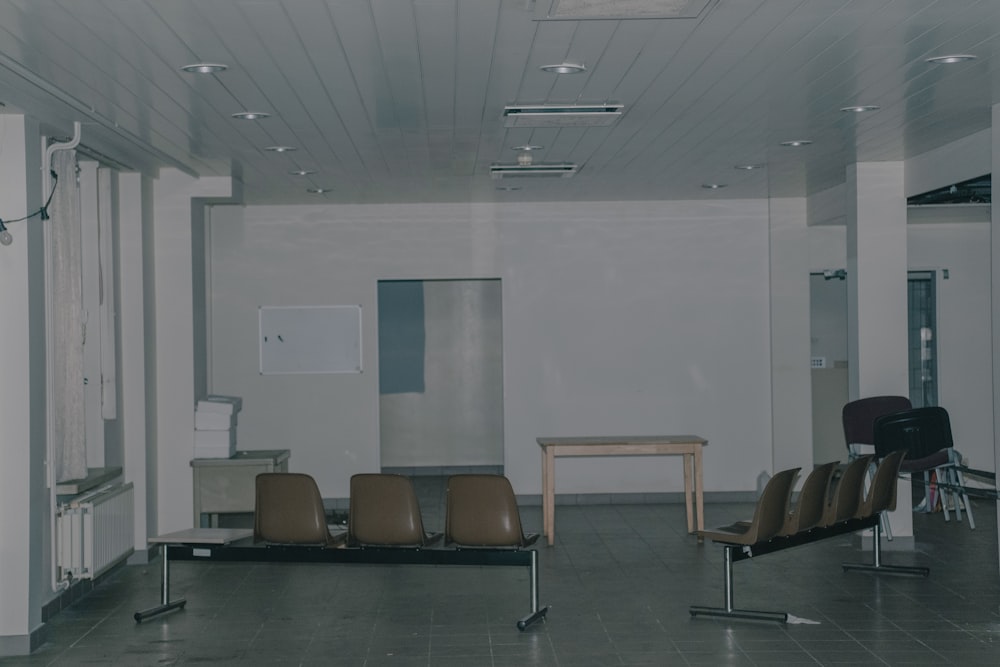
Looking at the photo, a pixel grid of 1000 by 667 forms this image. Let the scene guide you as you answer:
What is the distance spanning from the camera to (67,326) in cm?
678

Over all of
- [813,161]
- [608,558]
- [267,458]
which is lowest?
[608,558]

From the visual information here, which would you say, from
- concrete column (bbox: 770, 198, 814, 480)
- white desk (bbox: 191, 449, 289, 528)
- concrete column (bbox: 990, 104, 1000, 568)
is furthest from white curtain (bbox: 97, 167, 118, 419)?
concrete column (bbox: 770, 198, 814, 480)

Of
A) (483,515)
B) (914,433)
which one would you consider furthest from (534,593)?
(914,433)

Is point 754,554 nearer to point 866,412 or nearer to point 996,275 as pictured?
point 996,275

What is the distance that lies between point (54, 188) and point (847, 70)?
422 cm

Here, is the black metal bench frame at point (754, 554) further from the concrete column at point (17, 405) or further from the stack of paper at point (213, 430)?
the stack of paper at point (213, 430)

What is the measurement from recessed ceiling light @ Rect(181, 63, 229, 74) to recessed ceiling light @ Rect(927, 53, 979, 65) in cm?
316

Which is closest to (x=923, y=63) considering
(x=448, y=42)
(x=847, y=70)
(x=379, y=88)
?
(x=847, y=70)

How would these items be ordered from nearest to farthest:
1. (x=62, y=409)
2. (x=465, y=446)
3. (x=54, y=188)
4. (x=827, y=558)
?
(x=54, y=188)
(x=62, y=409)
(x=827, y=558)
(x=465, y=446)

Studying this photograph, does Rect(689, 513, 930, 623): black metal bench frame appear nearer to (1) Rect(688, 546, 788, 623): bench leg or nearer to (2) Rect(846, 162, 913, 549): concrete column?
(1) Rect(688, 546, 788, 623): bench leg

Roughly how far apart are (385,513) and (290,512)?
1.84ft

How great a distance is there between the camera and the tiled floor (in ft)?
17.9

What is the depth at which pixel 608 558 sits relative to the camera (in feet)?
26.0

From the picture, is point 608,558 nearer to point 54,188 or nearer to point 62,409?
Result: point 62,409
